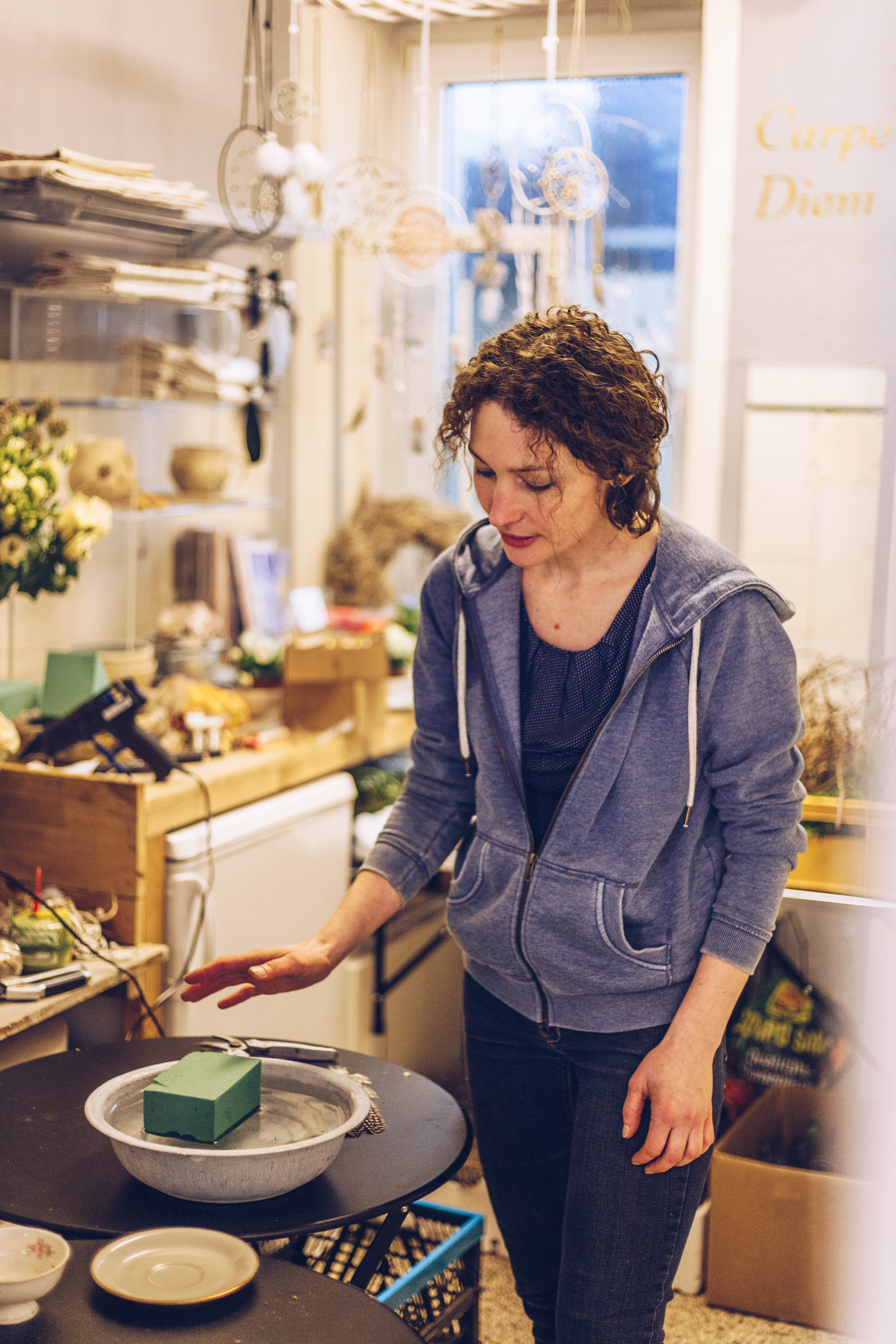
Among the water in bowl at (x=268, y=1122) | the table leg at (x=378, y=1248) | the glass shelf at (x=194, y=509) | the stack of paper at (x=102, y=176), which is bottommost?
the table leg at (x=378, y=1248)

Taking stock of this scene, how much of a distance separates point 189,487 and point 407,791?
1.52 metres

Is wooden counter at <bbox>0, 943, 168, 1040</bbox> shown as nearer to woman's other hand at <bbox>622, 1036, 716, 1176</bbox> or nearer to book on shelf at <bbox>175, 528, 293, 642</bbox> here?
woman's other hand at <bbox>622, 1036, 716, 1176</bbox>

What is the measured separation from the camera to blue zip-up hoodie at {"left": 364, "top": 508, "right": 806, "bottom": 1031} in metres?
1.39

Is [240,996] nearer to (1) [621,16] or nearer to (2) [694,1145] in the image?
(2) [694,1145]

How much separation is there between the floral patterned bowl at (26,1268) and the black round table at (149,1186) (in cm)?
6

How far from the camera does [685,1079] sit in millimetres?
1361

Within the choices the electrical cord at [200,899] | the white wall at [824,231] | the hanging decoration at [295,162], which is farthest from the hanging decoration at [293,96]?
the electrical cord at [200,899]

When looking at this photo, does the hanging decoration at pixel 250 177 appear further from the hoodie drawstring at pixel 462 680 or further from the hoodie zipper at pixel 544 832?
the hoodie zipper at pixel 544 832

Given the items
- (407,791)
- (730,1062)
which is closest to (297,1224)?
(407,791)

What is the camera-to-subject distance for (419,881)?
1.67 m

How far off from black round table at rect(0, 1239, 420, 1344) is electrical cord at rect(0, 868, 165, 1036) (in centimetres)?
93

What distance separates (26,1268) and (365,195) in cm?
262

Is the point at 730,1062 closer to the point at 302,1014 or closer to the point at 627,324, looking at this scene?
the point at 302,1014

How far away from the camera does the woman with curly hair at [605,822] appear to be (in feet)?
4.52
